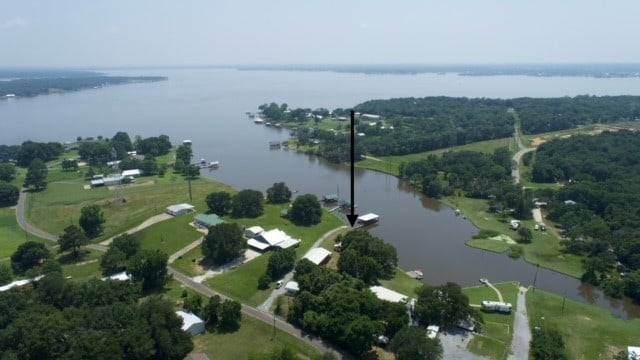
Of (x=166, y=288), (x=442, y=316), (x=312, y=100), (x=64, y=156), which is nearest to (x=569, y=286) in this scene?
(x=442, y=316)

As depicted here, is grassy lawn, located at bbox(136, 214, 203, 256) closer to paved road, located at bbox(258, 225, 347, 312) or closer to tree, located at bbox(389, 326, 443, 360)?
paved road, located at bbox(258, 225, 347, 312)

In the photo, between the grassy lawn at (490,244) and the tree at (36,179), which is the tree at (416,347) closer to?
the grassy lawn at (490,244)

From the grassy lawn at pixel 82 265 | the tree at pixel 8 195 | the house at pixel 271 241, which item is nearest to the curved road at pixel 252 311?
the grassy lawn at pixel 82 265

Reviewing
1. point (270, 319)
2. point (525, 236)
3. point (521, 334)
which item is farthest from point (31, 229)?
point (525, 236)

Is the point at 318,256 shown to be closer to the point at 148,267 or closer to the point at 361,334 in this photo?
the point at 361,334

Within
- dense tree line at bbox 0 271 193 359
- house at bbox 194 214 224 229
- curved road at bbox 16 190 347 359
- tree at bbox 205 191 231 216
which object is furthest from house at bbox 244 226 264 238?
dense tree line at bbox 0 271 193 359
